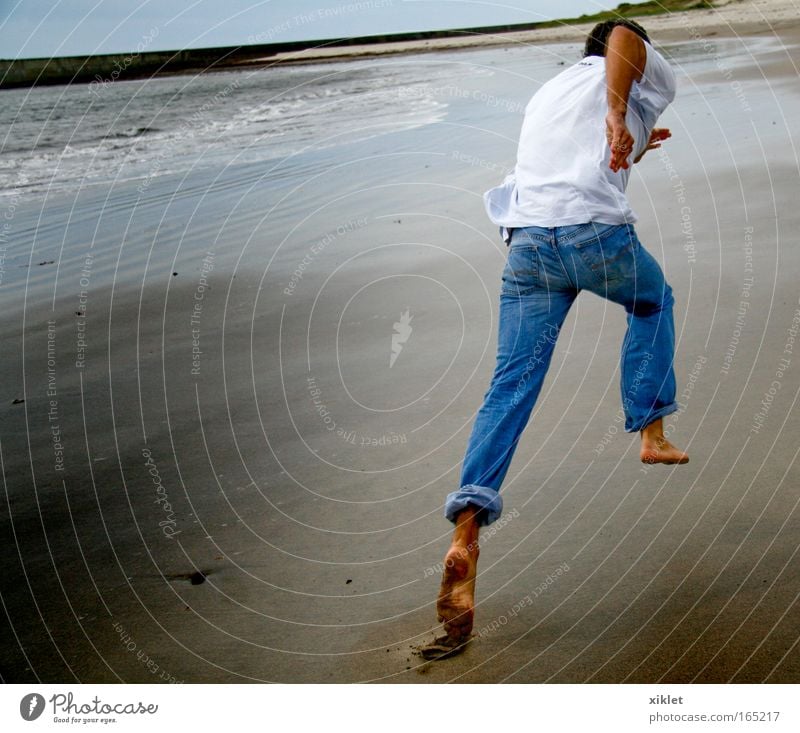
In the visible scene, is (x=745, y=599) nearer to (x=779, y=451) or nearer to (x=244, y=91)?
(x=779, y=451)

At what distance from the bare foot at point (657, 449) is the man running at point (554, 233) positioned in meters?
0.58

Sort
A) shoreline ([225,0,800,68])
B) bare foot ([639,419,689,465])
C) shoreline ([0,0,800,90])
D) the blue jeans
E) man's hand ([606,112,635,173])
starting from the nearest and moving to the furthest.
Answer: man's hand ([606,112,635,173]), the blue jeans, bare foot ([639,419,689,465]), shoreline ([0,0,800,90]), shoreline ([225,0,800,68])

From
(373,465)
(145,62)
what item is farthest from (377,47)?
(373,465)

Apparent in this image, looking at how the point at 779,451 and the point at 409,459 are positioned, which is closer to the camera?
the point at 779,451

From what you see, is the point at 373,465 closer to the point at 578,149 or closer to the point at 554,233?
the point at 554,233

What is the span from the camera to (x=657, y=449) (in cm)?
344

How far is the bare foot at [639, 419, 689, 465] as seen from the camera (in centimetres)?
342

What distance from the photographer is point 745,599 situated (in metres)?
2.98

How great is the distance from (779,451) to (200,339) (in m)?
3.37

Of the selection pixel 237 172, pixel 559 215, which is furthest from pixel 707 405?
pixel 237 172

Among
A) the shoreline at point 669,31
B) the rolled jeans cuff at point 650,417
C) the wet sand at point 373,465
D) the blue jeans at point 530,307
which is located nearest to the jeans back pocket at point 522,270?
the blue jeans at point 530,307

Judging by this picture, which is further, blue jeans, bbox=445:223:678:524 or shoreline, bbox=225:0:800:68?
shoreline, bbox=225:0:800:68

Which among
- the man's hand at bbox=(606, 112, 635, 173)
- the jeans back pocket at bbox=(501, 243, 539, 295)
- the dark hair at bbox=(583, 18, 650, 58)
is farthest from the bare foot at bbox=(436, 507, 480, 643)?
the dark hair at bbox=(583, 18, 650, 58)

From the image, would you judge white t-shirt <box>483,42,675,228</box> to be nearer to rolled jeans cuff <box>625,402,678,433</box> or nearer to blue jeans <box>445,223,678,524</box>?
blue jeans <box>445,223,678,524</box>
